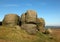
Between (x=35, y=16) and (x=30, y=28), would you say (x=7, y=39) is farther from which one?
(x=35, y=16)

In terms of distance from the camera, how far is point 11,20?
28.0 m

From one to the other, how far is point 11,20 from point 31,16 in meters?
3.76

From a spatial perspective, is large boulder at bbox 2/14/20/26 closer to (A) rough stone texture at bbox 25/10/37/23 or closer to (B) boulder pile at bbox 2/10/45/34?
(B) boulder pile at bbox 2/10/45/34

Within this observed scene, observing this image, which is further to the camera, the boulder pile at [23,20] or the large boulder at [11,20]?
the large boulder at [11,20]

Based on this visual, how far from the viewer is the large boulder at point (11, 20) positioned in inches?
1096

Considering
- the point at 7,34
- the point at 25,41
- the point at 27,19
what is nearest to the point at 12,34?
the point at 7,34

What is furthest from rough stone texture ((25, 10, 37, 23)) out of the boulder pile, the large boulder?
the large boulder

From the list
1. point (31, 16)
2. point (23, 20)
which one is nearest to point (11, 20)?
point (23, 20)

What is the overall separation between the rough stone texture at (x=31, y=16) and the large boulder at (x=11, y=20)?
94.3 inches

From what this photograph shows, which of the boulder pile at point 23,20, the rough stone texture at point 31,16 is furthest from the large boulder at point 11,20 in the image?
the rough stone texture at point 31,16

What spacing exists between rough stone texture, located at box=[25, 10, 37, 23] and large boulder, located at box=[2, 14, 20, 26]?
2396 millimetres

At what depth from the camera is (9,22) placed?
2783 cm

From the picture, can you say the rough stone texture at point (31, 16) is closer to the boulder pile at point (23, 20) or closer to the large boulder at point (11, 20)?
the boulder pile at point (23, 20)

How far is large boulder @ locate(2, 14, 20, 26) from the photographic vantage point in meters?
27.8
